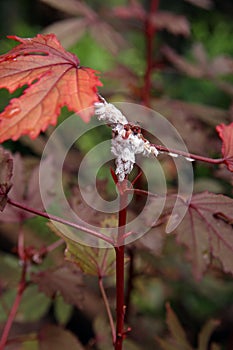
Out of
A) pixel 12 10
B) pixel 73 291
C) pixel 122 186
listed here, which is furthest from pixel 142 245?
pixel 12 10

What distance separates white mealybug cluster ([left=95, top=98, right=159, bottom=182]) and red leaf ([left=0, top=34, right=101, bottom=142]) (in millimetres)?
29

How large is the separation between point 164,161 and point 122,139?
1.99 ft

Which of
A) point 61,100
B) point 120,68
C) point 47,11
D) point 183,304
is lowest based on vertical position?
point 183,304

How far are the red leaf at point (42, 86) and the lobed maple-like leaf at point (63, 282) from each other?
34cm

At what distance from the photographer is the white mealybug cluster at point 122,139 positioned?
477mm

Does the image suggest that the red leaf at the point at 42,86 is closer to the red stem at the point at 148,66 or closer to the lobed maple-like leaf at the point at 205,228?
the lobed maple-like leaf at the point at 205,228

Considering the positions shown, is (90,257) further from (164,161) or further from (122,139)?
(164,161)

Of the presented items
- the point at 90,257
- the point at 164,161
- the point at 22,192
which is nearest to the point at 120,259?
the point at 90,257

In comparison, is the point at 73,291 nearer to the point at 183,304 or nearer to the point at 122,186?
the point at 122,186

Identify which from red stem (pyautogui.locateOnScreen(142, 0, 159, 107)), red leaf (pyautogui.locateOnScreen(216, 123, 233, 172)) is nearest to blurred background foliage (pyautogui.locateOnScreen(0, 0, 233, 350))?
red stem (pyautogui.locateOnScreen(142, 0, 159, 107))

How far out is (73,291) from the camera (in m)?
0.73

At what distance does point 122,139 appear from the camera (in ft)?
1.56

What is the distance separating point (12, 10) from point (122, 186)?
7.51 feet

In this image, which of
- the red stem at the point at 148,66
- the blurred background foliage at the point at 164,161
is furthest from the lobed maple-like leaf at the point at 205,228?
the red stem at the point at 148,66
